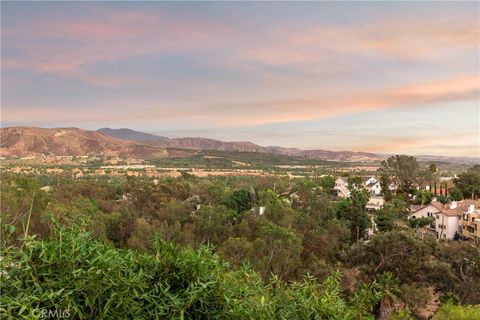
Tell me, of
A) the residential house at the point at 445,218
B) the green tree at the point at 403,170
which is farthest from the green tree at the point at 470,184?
the residential house at the point at 445,218

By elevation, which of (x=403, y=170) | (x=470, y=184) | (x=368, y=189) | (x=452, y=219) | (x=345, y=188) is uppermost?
(x=403, y=170)

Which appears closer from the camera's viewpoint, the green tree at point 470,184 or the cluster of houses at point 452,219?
the cluster of houses at point 452,219

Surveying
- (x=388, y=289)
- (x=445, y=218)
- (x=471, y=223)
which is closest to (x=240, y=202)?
(x=445, y=218)

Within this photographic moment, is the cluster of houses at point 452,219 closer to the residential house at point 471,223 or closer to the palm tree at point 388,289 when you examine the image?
the residential house at point 471,223

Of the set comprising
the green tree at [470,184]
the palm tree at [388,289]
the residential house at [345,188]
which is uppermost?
the green tree at [470,184]

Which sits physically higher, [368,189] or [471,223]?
[368,189]

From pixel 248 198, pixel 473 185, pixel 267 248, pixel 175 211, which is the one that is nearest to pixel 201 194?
pixel 248 198

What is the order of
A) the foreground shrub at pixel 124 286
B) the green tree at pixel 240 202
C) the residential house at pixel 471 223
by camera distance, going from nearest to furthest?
the foreground shrub at pixel 124 286, the residential house at pixel 471 223, the green tree at pixel 240 202

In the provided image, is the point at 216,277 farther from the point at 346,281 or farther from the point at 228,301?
the point at 346,281

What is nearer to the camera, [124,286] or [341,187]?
[124,286]

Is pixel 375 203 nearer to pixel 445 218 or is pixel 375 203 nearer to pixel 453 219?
pixel 445 218

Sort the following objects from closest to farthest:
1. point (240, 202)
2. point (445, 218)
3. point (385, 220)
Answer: point (385, 220), point (445, 218), point (240, 202)

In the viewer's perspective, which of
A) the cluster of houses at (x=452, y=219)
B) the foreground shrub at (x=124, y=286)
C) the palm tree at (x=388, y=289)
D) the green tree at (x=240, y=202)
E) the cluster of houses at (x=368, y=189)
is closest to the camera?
the foreground shrub at (x=124, y=286)

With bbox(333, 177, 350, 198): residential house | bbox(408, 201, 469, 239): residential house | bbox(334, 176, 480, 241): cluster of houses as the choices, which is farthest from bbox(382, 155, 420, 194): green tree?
bbox(408, 201, 469, 239): residential house
